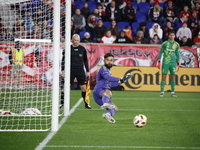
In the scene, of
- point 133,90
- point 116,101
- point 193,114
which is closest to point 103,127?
point 193,114

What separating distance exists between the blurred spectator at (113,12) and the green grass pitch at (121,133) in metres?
10.6

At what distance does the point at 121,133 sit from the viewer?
24.7ft

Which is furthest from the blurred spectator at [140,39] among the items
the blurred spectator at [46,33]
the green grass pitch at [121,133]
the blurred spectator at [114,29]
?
the green grass pitch at [121,133]

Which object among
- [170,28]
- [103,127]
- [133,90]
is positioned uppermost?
[170,28]

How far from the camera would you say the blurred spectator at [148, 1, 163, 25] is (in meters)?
21.2

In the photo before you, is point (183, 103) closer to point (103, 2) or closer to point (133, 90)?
point (133, 90)

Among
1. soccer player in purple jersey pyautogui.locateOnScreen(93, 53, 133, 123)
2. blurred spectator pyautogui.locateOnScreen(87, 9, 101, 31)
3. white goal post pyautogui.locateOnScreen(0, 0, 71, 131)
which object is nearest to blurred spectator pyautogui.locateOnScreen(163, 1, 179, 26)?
blurred spectator pyautogui.locateOnScreen(87, 9, 101, 31)

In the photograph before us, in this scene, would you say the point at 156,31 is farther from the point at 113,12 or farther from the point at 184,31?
the point at 113,12

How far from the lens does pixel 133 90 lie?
693 inches

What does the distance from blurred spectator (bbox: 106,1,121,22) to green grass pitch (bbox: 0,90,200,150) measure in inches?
416

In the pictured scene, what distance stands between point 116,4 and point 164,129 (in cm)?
1433

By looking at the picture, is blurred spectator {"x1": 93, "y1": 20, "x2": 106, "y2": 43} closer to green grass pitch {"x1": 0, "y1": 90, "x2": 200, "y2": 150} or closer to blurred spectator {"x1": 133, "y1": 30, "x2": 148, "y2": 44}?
blurred spectator {"x1": 133, "y1": 30, "x2": 148, "y2": 44}

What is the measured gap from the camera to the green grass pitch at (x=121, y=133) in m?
6.41

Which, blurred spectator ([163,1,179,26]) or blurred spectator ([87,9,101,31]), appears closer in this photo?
blurred spectator ([87,9,101,31])
